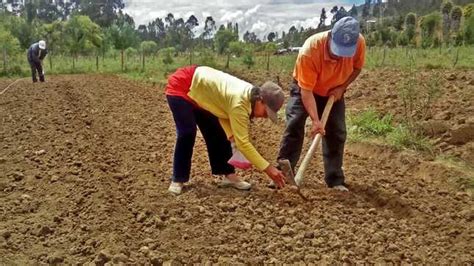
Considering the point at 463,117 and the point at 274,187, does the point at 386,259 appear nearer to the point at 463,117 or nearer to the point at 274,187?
the point at 274,187

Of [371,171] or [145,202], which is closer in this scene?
[145,202]

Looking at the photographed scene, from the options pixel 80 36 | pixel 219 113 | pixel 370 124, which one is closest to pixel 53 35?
pixel 80 36

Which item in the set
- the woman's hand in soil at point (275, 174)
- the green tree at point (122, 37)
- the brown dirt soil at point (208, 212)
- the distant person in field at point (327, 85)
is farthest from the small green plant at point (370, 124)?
the green tree at point (122, 37)

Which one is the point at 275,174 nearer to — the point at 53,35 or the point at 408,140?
the point at 408,140

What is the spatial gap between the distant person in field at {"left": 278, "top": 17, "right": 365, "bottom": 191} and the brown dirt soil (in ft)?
1.08

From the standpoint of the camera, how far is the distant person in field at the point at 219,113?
11.7 ft

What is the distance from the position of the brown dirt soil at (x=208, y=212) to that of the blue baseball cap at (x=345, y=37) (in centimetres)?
111

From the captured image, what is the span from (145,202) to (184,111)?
728 mm

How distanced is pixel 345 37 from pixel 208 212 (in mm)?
1549

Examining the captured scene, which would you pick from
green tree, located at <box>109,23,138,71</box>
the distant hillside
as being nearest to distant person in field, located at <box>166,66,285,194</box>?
green tree, located at <box>109,23,138,71</box>

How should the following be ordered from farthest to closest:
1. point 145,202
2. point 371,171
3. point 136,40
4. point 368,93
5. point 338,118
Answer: point 136,40, point 368,93, point 371,171, point 338,118, point 145,202

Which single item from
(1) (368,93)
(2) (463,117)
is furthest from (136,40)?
(2) (463,117)

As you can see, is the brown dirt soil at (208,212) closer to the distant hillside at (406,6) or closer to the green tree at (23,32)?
the green tree at (23,32)

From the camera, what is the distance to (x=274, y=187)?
4363 millimetres
